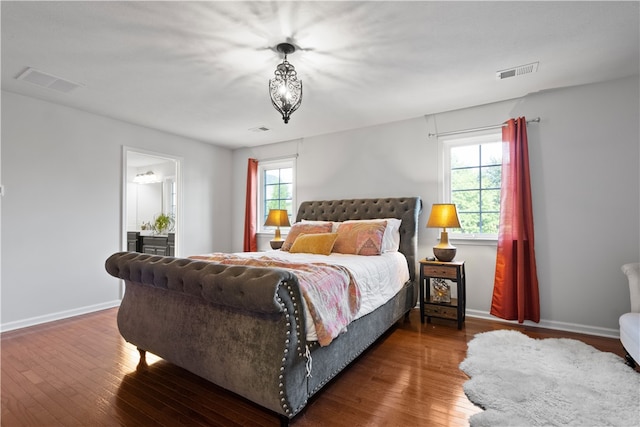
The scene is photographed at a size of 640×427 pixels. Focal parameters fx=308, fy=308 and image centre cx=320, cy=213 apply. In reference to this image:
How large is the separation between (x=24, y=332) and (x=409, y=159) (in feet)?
15.6

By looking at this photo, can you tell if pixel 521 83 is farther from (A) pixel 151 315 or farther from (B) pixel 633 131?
(A) pixel 151 315

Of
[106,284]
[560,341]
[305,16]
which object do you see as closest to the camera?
[305,16]

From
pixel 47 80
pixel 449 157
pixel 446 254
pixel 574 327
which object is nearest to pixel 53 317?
pixel 47 80

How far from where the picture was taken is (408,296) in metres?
3.48

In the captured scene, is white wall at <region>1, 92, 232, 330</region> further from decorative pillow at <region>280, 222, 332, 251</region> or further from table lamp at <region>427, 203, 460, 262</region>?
table lamp at <region>427, 203, 460, 262</region>

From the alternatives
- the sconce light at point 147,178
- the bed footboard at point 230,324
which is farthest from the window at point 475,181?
the sconce light at point 147,178

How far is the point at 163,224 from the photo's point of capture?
21.0ft

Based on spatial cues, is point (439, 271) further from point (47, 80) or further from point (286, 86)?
point (47, 80)

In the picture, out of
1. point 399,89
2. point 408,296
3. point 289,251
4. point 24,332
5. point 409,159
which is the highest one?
point 399,89

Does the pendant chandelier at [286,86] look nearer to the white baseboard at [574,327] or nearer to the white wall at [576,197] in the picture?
the white wall at [576,197]

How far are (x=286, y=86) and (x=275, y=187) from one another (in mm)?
3252

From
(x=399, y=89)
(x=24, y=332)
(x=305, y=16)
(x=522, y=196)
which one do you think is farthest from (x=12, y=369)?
(x=522, y=196)

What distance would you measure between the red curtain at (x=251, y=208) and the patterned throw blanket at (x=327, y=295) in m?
3.05

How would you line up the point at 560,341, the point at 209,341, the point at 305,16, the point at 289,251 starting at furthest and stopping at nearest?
the point at 289,251 → the point at 560,341 → the point at 305,16 → the point at 209,341
